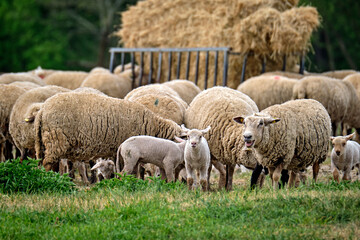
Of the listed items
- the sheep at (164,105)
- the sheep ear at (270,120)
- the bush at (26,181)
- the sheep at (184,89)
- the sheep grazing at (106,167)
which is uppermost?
the sheep ear at (270,120)

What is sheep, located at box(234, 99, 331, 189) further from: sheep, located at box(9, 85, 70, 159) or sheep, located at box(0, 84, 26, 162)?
sheep, located at box(0, 84, 26, 162)

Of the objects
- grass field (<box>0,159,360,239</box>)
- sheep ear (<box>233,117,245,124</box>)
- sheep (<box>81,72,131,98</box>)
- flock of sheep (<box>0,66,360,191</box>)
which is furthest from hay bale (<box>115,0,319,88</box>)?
grass field (<box>0,159,360,239</box>)

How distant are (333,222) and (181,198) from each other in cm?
187

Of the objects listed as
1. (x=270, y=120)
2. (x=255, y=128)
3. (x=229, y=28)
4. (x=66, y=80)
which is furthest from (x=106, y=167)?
(x=66, y=80)

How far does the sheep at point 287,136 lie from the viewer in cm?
844

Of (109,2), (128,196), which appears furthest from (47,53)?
(128,196)

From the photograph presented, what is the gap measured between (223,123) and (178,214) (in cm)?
344

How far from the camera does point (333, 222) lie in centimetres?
629

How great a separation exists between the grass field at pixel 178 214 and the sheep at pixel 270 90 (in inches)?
290

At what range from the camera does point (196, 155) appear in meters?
8.66

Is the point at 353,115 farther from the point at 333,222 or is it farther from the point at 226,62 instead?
the point at 333,222

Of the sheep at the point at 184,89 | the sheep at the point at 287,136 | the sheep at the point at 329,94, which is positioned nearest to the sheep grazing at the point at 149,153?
the sheep at the point at 287,136

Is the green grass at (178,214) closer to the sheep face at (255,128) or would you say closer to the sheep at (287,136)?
the sheep face at (255,128)

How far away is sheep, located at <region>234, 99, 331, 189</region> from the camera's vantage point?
844 centimetres
